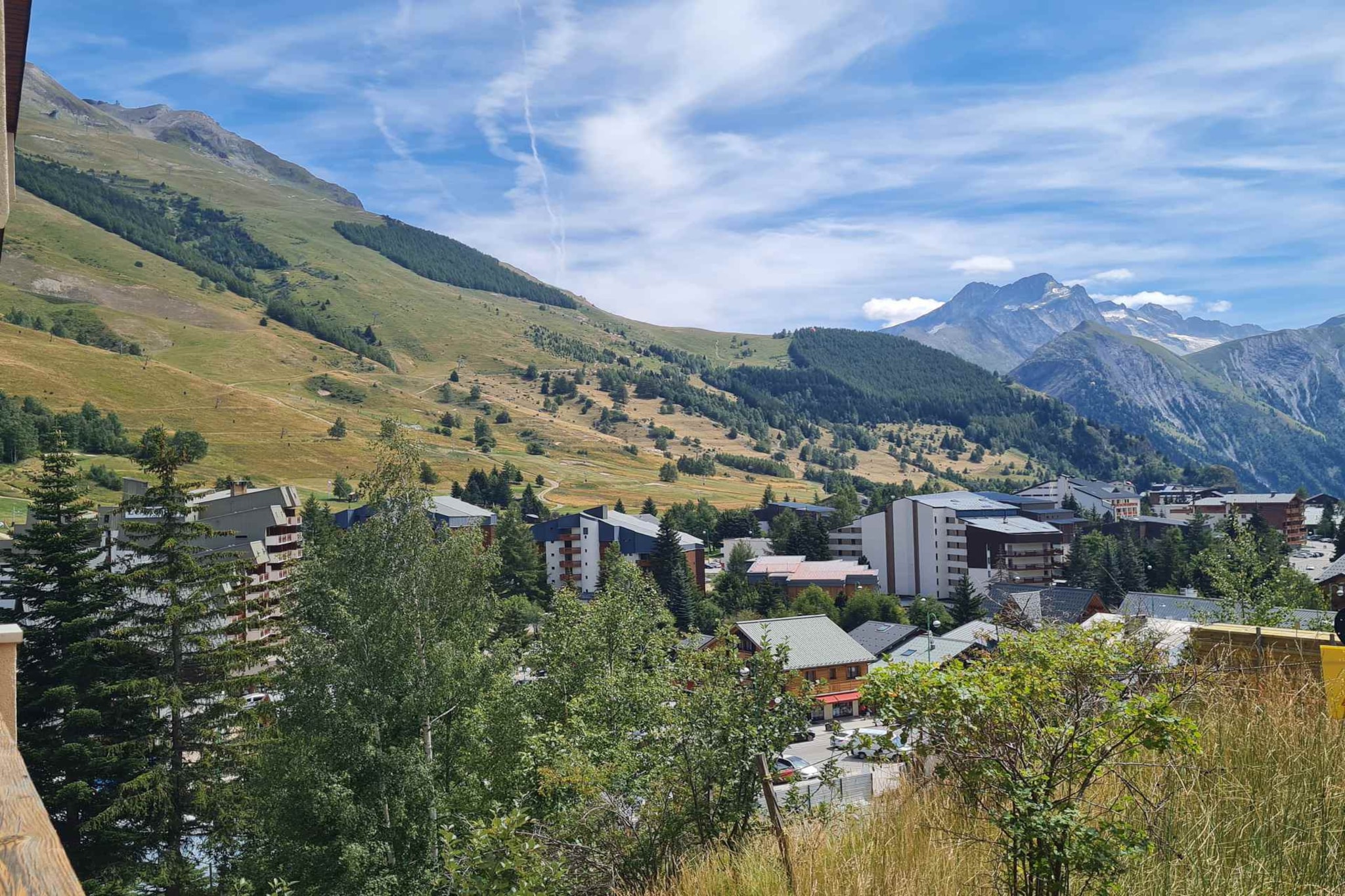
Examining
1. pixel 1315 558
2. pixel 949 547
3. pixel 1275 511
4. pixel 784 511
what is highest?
pixel 784 511

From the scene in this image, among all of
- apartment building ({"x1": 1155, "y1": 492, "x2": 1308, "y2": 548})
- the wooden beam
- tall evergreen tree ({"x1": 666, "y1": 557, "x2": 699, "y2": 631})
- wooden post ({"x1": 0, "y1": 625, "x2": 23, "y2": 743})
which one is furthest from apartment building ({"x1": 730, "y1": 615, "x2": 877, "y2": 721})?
apartment building ({"x1": 1155, "y1": 492, "x2": 1308, "y2": 548})

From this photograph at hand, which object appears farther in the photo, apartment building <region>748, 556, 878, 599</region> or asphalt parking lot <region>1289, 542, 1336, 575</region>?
asphalt parking lot <region>1289, 542, 1336, 575</region>

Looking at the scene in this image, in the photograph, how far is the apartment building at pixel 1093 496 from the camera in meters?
116

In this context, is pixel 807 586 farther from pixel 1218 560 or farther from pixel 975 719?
pixel 975 719

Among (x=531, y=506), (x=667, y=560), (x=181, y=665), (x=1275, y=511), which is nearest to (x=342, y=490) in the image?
(x=531, y=506)

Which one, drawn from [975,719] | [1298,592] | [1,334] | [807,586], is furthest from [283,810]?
[1,334]

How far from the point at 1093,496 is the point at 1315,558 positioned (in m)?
31.4

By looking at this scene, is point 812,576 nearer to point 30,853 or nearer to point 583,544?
point 583,544

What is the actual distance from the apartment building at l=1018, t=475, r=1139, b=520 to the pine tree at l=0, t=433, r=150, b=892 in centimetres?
10511

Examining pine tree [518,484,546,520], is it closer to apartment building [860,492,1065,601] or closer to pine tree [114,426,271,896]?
apartment building [860,492,1065,601]

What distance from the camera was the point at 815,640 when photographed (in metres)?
49.3

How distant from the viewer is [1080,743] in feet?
14.3

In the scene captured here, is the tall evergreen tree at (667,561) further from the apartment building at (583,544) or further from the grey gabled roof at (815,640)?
the grey gabled roof at (815,640)

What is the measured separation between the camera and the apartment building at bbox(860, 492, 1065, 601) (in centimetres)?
7788
